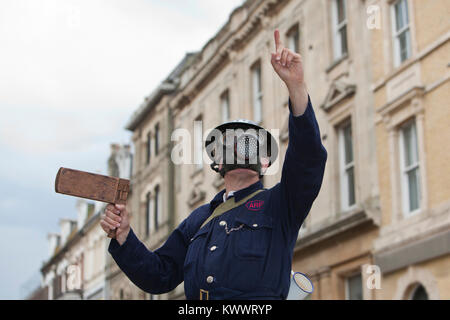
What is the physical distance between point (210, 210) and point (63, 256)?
1950 inches

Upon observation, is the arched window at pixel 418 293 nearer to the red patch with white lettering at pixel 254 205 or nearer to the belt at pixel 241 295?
the red patch with white lettering at pixel 254 205

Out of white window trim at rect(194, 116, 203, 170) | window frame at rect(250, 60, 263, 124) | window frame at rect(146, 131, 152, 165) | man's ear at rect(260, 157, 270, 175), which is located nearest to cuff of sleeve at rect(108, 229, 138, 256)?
man's ear at rect(260, 157, 270, 175)

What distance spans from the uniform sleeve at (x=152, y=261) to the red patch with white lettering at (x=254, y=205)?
0.57 meters

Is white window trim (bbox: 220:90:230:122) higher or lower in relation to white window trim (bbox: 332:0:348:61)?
higher

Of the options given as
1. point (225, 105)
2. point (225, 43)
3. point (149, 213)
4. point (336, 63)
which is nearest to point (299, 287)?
point (336, 63)

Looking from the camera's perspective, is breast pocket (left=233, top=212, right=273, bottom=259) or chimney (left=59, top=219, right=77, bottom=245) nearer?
breast pocket (left=233, top=212, right=273, bottom=259)

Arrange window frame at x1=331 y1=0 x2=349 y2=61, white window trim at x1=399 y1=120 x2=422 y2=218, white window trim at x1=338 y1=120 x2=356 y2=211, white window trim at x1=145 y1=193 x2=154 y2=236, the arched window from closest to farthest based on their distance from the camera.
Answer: the arched window, white window trim at x1=399 y1=120 x2=422 y2=218, white window trim at x1=338 y1=120 x2=356 y2=211, window frame at x1=331 y1=0 x2=349 y2=61, white window trim at x1=145 y1=193 x2=154 y2=236

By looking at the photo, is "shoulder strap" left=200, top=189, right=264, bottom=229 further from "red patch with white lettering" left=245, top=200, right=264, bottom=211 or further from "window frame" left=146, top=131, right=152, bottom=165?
"window frame" left=146, top=131, right=152, bottom=165

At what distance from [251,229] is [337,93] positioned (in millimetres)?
15086

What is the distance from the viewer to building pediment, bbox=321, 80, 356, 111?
712 inches

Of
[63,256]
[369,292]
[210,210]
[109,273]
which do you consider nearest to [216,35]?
[369,292]

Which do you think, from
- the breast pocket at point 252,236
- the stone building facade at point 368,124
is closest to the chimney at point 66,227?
the stone building facade at point 368,124

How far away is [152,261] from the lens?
441 centimetres

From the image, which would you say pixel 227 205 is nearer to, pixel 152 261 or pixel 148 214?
pixel 152 261
